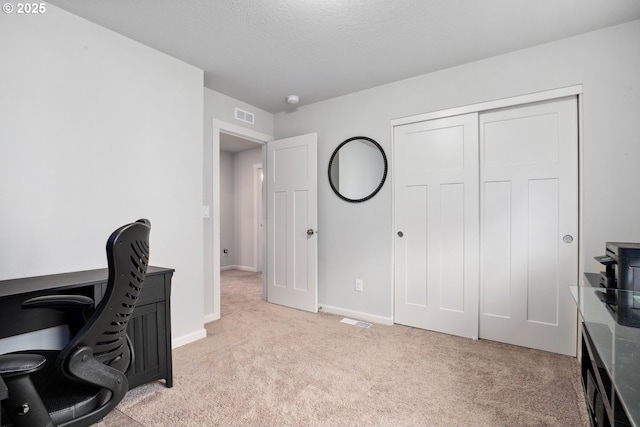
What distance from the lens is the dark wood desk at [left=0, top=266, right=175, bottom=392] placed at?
158 cm

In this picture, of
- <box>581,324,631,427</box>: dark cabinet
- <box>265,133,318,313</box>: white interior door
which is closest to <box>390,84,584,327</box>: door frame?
<box>265,133,318,313</box>: white interior door

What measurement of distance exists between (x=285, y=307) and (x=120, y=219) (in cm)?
208

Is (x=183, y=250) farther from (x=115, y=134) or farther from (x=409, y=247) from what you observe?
(x=409, y=247)

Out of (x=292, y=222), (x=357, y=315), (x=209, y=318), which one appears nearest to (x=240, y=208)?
(x=292, y=222)

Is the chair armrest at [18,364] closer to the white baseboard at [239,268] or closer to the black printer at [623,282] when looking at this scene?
the black printer at [623,282]

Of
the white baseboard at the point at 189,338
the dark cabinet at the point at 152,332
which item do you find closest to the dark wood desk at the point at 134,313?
the dark cabinet at the point at 152,332

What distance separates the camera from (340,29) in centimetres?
221

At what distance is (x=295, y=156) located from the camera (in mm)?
3680

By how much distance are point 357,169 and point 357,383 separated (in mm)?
2081

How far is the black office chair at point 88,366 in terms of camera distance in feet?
2.78

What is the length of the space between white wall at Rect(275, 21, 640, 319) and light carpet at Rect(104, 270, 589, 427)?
70 cm

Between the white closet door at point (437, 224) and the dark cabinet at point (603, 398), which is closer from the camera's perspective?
the dark cabinet at point (603, 398)

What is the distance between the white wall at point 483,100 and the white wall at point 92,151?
1.41 meters

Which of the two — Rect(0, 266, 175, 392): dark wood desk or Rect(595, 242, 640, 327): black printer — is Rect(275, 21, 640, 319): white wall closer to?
Rect(595, 242, 640, 327): black printer
